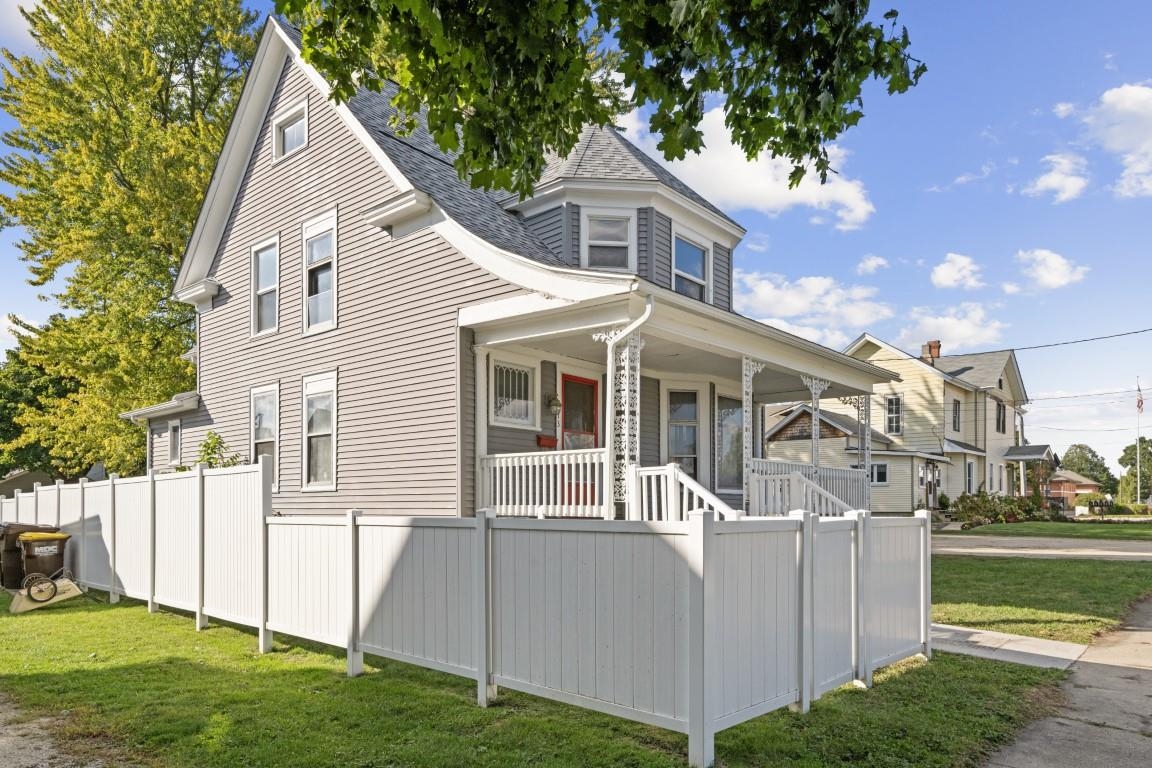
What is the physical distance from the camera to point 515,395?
11.4 metres

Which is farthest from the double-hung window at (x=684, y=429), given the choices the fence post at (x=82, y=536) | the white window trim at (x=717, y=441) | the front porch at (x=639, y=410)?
the fence post at (x=82, y=536)

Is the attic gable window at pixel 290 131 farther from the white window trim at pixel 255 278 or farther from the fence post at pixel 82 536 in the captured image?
the fence post at pixel 82 536

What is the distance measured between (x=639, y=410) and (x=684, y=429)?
10.1ft

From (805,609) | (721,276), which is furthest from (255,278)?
(805,609)

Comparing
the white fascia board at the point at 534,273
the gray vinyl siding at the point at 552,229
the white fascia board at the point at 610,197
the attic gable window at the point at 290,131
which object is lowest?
the white fascia board at the point at 534,273

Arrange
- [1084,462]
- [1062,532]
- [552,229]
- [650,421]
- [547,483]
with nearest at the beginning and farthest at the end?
[547,483] → [552,229] → [650,421] → [1062,532] → [1084,462]

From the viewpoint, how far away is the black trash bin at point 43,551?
1167 centimetres

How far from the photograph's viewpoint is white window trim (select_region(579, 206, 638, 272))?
41.8ft

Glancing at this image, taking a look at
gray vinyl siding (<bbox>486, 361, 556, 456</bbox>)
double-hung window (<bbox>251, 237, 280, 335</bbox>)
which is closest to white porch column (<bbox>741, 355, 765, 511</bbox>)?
gray vinyl siding (<bbox>486, 361, 556, 456</bbox>)

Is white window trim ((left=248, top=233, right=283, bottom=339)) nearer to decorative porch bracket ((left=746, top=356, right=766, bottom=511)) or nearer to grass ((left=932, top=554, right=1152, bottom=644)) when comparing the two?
decorative porch bracket ((left=746, top=356, right=766, bottom=511))

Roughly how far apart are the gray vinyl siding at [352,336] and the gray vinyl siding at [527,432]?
0.68 m

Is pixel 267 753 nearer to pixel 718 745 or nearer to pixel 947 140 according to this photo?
pixel 718 745

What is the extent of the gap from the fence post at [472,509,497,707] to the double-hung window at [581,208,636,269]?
25.2 ft

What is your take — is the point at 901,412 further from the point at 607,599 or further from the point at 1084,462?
the point at 1084,462
